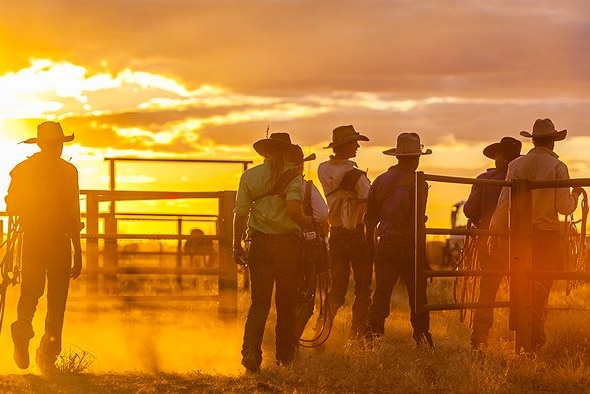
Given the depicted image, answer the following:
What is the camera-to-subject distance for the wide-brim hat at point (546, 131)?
10320 millimetres

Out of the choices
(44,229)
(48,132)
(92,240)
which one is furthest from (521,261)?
(92,240)

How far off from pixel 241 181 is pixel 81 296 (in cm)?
568

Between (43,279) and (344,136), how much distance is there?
322 centimetres

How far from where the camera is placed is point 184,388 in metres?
8.53

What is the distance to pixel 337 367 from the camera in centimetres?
924

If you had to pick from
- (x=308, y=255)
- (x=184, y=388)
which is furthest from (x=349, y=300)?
(x=184, y=388)

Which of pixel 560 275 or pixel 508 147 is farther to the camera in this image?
pixel 508 147

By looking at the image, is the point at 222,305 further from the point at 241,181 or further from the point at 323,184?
the point at 241,181

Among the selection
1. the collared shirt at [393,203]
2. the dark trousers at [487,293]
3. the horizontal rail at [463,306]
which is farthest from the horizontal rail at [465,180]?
the horizontal rail at [463,306]

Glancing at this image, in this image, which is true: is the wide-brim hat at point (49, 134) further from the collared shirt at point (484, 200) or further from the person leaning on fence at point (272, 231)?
the collared shirt at point (484, 200)

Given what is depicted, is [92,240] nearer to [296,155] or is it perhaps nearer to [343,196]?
[343,196]

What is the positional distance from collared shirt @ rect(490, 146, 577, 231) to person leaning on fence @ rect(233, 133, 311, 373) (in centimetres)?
221

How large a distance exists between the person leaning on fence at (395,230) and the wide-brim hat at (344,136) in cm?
71

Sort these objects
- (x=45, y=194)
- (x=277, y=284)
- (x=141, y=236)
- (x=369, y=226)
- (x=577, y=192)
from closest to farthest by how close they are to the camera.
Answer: (x=277, y=284) < (x=45, y=194) < (x=369, y=226) < (x=577, y=192) < (x=141, y=236)
